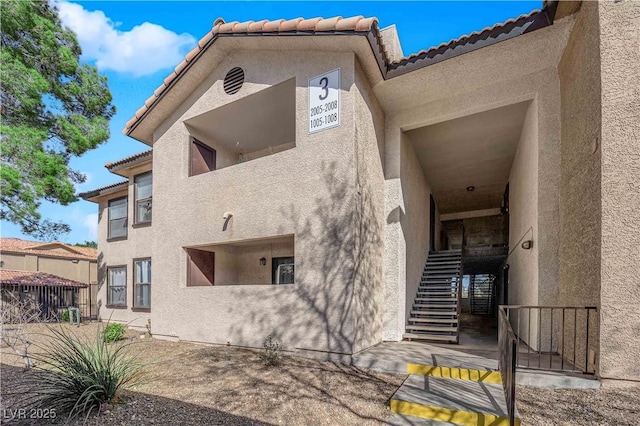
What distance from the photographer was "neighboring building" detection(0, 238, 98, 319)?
1738 cm

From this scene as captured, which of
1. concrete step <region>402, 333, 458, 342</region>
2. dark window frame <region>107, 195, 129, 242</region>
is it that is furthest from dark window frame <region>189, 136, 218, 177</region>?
concrete step <region>402, 333, 458, 342</region>

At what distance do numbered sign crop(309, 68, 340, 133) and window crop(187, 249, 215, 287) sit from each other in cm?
497

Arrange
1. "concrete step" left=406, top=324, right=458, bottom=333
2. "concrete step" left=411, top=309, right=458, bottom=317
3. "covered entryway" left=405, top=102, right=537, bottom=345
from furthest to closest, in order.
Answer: "concrete step" left=411, top=309, right=458, bottom=317, "covered entryway" left=405, top=102, right=537, bottom=345, "concrete step" left=406, top=324, right=458, bottom=333

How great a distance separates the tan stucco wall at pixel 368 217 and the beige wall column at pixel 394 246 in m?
0.21

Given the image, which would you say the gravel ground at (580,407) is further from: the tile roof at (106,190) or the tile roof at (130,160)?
the tile roof at (106,190)

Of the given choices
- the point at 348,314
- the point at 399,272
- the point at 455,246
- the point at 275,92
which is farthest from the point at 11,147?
the point at 455,246

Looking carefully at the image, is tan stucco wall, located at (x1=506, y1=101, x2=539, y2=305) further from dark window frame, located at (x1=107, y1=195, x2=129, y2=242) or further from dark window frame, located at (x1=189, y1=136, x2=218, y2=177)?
dark window frame, located at (x1=107, y1=195, x2=129, y2=242)

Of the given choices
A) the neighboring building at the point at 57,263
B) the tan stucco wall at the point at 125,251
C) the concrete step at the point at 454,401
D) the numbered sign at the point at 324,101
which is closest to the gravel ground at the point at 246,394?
the concrete step at the point at 454,401

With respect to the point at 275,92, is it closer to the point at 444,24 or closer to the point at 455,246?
the point at 444,24

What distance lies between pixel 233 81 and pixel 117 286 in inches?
396

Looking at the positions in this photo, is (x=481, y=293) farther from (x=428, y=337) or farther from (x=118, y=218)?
(x=118, y=218)

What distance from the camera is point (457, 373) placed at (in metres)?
5.60

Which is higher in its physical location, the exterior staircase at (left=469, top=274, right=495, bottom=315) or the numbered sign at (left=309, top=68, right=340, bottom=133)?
the numbered sign at (left=309, top=68, right=340, bottom=133)

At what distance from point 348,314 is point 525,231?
17.2 feet
